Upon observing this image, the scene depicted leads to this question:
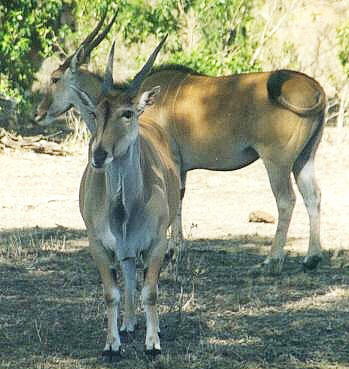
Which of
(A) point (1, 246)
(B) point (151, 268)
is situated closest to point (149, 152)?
(B) point (151, 268)

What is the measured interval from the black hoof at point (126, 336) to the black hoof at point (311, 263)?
2201mm

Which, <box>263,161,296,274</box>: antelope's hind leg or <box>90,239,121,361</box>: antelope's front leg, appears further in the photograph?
<box>263,161,296,274</box>: antelope's hind leg

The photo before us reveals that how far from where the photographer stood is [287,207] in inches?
305

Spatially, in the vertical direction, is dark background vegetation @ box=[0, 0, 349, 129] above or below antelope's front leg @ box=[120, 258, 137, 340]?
below

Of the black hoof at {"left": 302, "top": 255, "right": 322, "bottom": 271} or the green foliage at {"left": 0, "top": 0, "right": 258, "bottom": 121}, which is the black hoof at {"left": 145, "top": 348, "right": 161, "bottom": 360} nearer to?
the black hoof at {"left": 302, "top": 255, "right": 322, "bottom": 271}

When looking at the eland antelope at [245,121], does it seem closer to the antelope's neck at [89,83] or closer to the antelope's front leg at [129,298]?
the antelope's neck at [89,83]

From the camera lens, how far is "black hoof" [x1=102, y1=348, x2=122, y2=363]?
517 cm

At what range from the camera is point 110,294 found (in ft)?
17.2

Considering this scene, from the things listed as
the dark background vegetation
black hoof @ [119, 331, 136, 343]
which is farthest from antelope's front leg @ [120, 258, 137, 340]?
the dark background vegetation

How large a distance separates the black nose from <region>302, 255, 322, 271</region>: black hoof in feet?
10.1

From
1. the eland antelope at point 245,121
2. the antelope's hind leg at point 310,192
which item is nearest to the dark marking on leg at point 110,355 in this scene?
the eland antelope at point 245,121

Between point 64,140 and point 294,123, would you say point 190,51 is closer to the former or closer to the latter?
point 64,140

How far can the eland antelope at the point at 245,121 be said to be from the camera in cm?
767

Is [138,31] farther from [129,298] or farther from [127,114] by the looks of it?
[127,114]
